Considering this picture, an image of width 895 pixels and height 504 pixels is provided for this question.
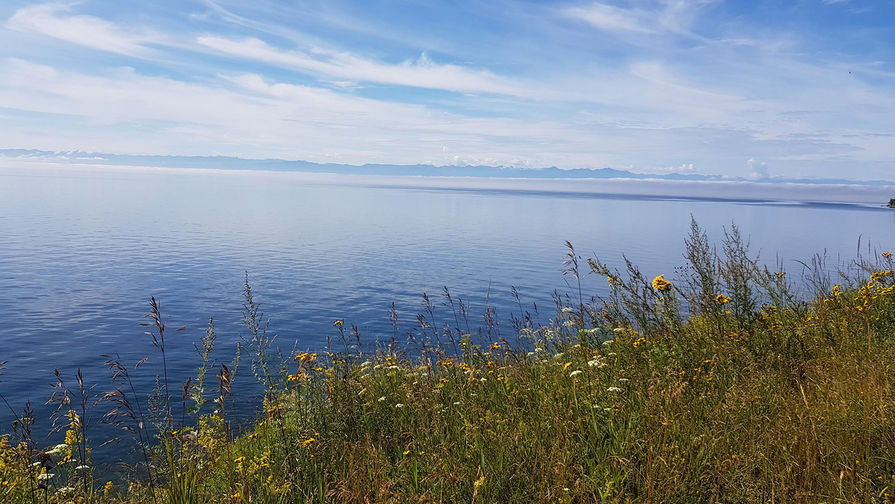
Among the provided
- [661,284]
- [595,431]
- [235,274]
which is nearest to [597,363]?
[595,431]

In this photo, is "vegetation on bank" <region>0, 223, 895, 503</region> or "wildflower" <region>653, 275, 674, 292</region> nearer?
"vegetation on bank" <region>0, 223, 895, 503</region>

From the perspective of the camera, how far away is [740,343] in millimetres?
6512

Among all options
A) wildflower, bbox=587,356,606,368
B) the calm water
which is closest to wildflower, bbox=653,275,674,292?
wildflower, bbox=587,356,606,368

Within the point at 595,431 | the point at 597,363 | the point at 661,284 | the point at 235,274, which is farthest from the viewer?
the point at 235,274

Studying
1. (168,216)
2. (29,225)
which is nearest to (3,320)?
(29,225)

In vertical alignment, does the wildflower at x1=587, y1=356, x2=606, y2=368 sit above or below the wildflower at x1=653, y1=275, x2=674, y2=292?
below

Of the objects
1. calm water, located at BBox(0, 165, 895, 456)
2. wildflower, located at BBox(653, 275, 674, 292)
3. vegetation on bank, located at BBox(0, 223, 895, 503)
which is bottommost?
calm water, located at BBox(0, 165, 895, 456)

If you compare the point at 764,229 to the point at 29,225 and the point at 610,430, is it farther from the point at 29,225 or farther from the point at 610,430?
the point at 29,225

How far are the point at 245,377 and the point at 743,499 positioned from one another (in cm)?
1401

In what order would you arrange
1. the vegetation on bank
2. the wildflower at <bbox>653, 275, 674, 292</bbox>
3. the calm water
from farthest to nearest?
the calm water → the wildflower at <bbox>653, 275, 674, 292</bbox> → the vegetation on bank

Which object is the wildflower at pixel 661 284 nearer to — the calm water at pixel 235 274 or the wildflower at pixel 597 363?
the wildflower at pixel 597 363

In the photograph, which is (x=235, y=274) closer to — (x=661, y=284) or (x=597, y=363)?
(x=661, y=284)

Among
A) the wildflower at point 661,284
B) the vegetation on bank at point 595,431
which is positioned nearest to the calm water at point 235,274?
the vegetation on bank at point 595,431

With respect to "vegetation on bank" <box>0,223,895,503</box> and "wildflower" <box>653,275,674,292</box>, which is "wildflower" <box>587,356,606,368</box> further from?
"wildflower" <box>653,275,674,292</box>
